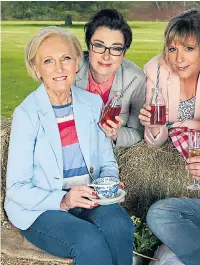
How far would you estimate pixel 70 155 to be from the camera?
2914mm

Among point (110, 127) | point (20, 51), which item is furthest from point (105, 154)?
point (20, 51)

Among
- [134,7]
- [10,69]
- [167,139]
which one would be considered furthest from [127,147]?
[10,69]

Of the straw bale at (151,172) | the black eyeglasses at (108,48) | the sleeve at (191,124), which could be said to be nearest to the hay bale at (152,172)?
the straw bale at (151,172)

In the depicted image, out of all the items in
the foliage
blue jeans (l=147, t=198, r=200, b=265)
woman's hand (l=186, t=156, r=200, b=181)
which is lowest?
the foliage

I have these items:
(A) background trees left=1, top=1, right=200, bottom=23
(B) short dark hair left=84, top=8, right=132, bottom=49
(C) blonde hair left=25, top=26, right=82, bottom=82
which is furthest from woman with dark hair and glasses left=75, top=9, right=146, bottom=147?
(A) background trees left=1, top=1, right=200, bottom=23

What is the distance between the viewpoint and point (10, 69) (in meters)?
10.4

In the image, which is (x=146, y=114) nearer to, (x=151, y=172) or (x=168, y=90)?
(x=168, y=90)

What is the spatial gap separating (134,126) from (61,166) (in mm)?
833

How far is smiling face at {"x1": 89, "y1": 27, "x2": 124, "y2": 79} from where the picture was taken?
3277mm

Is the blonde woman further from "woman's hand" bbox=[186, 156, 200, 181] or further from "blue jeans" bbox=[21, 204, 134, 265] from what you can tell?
"blue jeans" bbox=[21, 204, 134, 265]

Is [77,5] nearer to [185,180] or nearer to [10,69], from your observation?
[10,69]

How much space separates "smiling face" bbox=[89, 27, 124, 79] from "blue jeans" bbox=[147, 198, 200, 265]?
85cm

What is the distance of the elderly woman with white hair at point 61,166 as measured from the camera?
8.75 ft

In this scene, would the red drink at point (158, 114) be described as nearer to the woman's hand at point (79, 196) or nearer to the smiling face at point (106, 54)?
the smiling face at point (106, 54)
